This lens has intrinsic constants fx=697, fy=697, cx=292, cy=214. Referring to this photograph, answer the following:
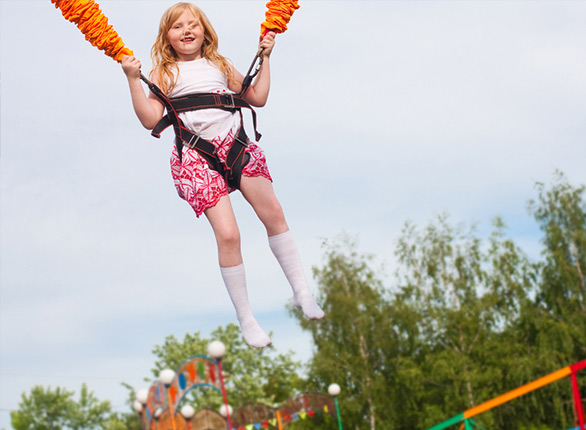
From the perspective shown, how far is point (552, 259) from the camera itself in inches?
976

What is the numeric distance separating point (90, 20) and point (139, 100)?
0.40 meters

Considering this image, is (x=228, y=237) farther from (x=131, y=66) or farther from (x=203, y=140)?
(x=131, y=66)

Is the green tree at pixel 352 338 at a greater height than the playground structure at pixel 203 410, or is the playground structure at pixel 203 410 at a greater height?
the green tree at pixel 352 338

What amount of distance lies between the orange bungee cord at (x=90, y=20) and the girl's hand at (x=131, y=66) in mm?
97

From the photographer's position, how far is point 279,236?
134 inches

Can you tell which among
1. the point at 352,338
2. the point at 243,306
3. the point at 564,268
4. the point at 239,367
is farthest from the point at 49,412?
the point at 243,306

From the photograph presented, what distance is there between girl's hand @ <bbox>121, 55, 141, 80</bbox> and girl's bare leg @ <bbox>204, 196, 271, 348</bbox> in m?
0.68

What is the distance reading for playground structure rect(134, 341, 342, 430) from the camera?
16.8 meters

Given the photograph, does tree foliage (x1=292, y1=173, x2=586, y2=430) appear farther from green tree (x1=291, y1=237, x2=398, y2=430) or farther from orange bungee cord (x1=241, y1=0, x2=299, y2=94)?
orange bungee cord (x1=241, y1=0, x2=299, y2=94)

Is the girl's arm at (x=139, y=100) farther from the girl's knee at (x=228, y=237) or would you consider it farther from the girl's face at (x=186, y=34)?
the girl's knee at (x=228, y=237)

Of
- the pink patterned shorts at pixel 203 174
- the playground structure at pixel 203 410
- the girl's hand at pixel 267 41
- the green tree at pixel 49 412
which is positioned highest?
the green tree at pixel 49 412

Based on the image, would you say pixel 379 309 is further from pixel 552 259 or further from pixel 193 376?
pixel 193 376

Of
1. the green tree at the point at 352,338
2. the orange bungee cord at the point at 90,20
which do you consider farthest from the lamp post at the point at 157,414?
the orange bungee cord at the point at 90,20

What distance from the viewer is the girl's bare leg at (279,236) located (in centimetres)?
327
